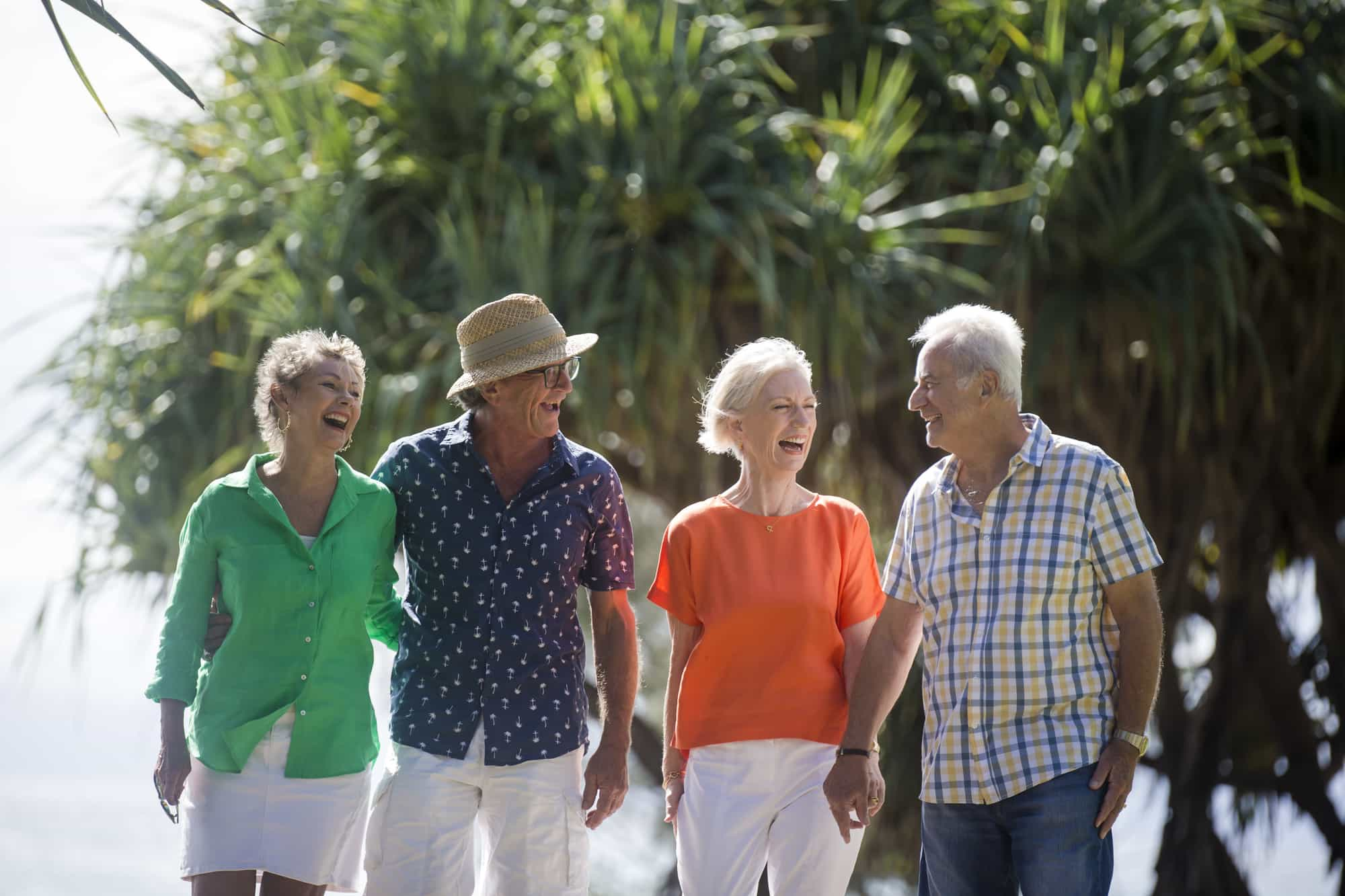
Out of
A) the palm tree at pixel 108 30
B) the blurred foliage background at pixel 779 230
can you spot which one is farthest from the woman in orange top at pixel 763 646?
the blurred foliage background at pixel 779 230

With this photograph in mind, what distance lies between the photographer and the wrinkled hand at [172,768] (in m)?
2.73

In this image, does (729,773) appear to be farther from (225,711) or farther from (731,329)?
(731,329)

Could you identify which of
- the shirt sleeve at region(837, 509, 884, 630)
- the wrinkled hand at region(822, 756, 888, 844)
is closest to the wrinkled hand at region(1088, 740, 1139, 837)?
the wrinkled hand at region(822, 756, 888, 844)

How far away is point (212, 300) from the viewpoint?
20.2 feet

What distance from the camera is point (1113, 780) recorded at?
2.63 metres

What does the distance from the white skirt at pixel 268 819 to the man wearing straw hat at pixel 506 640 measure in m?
0.10

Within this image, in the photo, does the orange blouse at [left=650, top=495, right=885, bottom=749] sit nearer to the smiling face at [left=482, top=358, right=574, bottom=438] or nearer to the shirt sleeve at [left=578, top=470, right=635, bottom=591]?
the shirt sleeve at [left=578, top=470, right=635, bottom=591]

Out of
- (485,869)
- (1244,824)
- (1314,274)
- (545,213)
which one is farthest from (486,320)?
(1244,824)

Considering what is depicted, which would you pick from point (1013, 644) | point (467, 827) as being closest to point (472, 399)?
point (467, 827)

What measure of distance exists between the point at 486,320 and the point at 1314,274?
4995 millimetres

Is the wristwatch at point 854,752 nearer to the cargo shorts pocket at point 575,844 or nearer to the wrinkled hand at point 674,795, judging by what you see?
the wrinkled hand at point 674,795

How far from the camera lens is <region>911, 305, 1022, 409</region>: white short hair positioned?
9.15ft

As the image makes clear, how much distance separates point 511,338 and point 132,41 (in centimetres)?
122

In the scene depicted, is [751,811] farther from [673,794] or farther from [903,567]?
[903,567]
